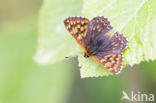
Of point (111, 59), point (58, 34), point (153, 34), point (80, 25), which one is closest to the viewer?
point (153, 34)

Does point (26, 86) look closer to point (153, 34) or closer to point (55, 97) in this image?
point (55, 97)

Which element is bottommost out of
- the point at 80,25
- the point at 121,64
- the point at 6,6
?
the point at 121,64

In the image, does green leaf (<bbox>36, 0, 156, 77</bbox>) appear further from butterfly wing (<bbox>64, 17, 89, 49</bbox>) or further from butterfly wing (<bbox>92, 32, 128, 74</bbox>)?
butterfly wing (<bbox>64, 17, 89, 49</bbox>)

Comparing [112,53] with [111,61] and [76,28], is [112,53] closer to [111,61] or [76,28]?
[111,61]

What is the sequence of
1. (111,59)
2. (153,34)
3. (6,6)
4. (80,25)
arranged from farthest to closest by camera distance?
(6,6)
(80,25)
(111,59)
(153,34)

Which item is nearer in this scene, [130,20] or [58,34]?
[130,20]

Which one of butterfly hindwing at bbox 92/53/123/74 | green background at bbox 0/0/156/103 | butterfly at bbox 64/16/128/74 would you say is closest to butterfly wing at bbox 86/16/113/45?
butterfly at bbox 64/16/128/74

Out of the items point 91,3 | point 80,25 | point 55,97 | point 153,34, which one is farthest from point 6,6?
point 153,34
